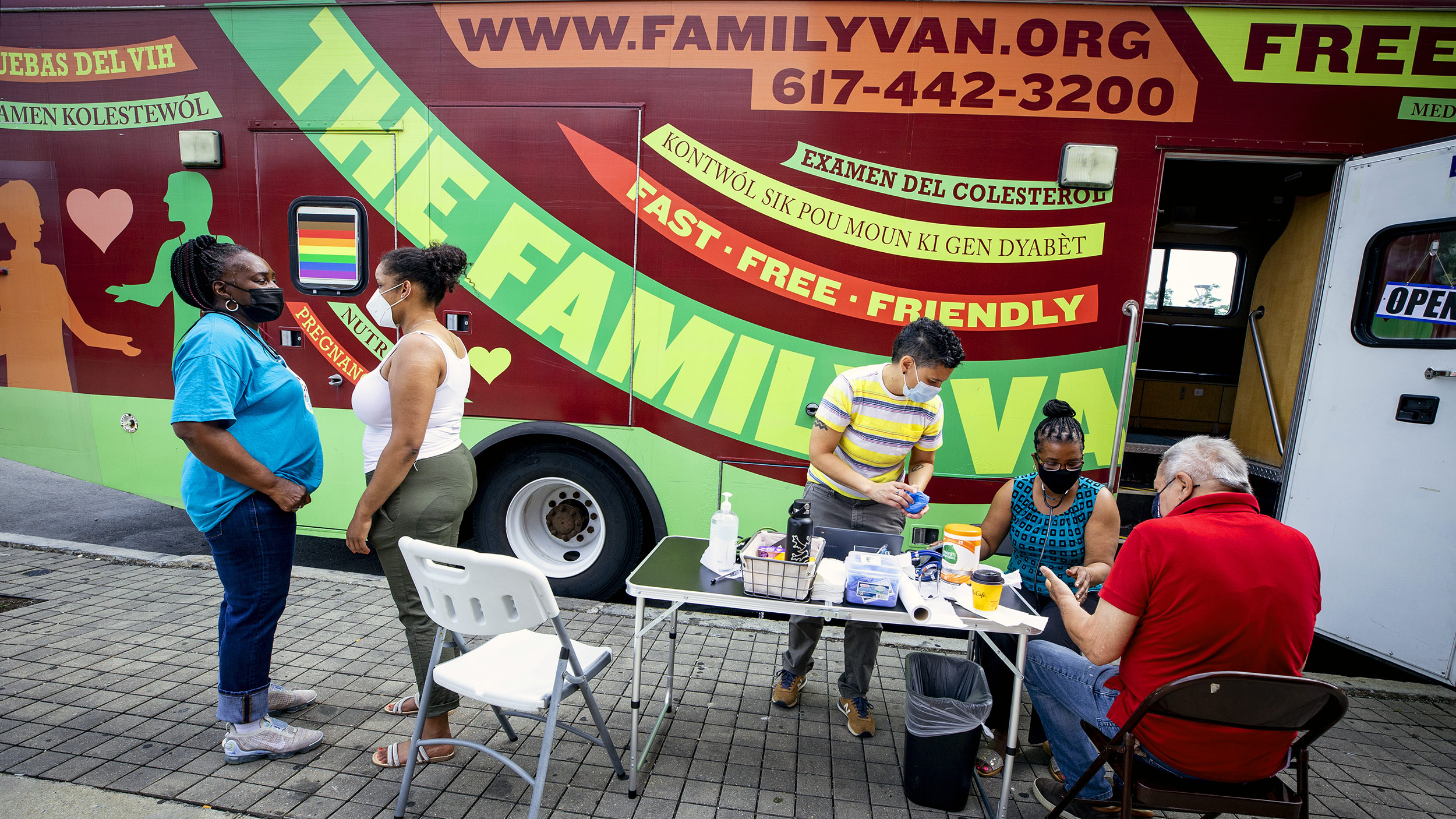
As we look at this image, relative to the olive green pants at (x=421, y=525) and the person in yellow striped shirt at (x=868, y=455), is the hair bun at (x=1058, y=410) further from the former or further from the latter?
the olive green pants at (x=421, y=525)

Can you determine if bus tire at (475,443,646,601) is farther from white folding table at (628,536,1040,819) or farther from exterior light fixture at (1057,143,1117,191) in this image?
exterior light fixture at (1057,143,1117,191)

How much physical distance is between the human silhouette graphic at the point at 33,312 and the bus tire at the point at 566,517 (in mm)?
2450

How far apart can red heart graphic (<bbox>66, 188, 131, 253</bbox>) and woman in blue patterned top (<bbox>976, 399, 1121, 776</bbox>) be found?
5.22m

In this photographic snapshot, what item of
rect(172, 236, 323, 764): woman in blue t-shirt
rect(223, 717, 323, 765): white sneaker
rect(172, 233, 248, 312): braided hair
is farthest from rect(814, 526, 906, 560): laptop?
rect(172, 233, 248, 312): braided hair

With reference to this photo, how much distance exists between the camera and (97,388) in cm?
404

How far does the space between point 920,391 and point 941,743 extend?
132 centimetres

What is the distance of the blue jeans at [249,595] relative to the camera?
2.31 m

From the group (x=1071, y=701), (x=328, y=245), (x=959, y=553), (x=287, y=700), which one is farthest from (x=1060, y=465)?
(x=328, y=245)

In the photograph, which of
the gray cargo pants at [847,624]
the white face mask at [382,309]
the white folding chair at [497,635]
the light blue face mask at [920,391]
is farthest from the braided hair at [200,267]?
the light blue face mask at [920,391]

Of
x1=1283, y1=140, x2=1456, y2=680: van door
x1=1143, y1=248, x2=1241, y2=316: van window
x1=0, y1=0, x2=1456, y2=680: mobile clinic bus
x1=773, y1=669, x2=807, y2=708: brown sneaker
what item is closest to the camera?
x1=773, y1=669, x2=807, y2=708: brown sneaker

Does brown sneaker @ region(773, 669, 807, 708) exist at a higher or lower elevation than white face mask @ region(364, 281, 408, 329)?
lower

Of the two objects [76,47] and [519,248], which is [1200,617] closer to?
[519,248]

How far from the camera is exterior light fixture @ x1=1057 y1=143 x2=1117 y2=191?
10.7 ft

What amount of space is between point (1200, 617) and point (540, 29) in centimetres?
390
